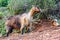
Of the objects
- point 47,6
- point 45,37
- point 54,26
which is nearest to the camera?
point 45,37

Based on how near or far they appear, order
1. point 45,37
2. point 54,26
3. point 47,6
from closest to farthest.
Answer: point 45,37, point 54,26, point 47,6

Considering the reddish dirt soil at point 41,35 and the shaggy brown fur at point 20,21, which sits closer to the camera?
the reddish dirt soil at point 41,35

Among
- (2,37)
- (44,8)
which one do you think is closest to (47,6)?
(44,8)

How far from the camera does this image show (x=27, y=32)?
884cm

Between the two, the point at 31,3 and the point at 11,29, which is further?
the point at 31,3

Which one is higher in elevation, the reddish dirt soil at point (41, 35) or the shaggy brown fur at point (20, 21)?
the shaggy brown fur at point (20, 21)

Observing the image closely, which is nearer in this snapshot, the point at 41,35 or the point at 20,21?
the point at 41,35

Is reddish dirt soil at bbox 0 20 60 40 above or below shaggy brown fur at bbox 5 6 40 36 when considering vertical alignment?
below

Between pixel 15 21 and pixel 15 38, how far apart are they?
1.32 metres

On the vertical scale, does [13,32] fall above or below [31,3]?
below

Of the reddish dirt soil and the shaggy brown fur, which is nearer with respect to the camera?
the reddish dirt soil

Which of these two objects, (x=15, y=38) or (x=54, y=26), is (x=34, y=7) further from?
(x=15, y=38)

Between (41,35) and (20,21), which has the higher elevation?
(20,21)

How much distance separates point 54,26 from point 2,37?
225cm
